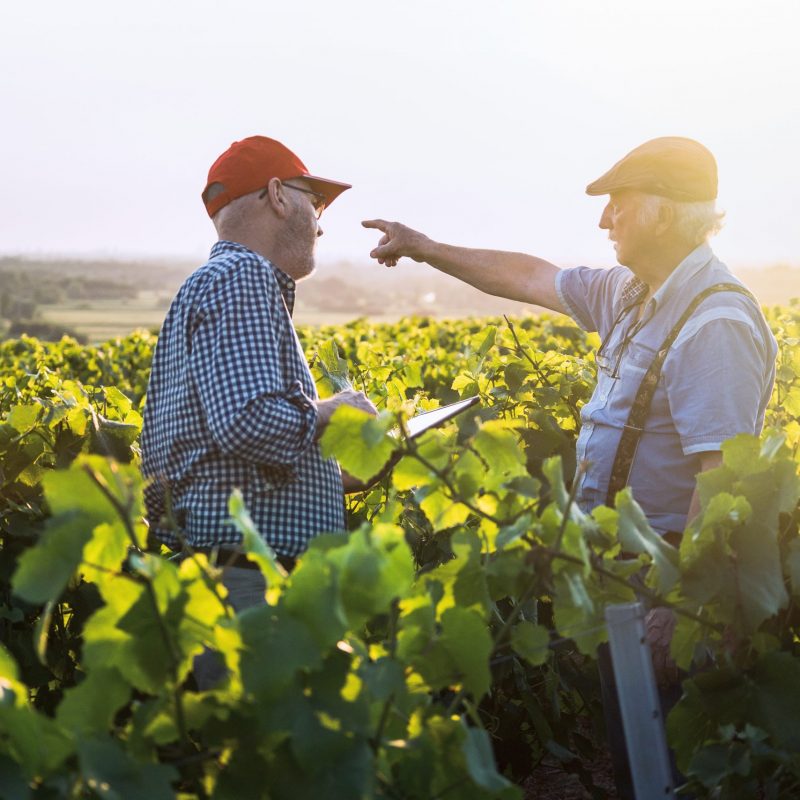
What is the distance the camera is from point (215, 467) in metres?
2.53

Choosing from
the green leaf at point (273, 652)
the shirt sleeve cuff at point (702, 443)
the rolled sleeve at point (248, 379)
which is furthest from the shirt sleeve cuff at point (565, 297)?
the green leaf at point (273, 652)

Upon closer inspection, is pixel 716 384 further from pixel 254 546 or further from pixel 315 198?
pixel 254 546

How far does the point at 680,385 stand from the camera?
10.1ft

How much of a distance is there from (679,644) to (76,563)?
1.14 m

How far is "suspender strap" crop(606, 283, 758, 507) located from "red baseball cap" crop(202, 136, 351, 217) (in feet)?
3.62

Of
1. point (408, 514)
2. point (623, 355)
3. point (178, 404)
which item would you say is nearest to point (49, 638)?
point (408, 514)

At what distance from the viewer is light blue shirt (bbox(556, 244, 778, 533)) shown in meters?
2.99

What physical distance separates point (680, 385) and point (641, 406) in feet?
0.56

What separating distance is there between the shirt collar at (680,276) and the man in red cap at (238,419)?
1.13 meters

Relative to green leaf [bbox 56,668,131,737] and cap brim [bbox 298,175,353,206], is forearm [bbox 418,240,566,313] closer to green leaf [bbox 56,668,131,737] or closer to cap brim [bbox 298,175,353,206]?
cap brim [bbox 298,175,353,206]

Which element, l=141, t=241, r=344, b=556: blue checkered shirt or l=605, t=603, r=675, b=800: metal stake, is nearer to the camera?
l=605, t=603, r=675, b=800: metal stake

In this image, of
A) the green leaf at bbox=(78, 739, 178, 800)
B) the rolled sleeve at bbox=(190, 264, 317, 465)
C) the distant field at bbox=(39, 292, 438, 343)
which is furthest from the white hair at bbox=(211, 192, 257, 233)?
the distant field at bbox=(39, 292, 438, 343)

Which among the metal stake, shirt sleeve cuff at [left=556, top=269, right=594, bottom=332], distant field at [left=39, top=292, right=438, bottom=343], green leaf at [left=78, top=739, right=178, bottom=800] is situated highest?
shirt sleeve cuff at [left=556, top=269, right=594, bottom=332]

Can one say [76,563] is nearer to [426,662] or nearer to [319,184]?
[426,662]
